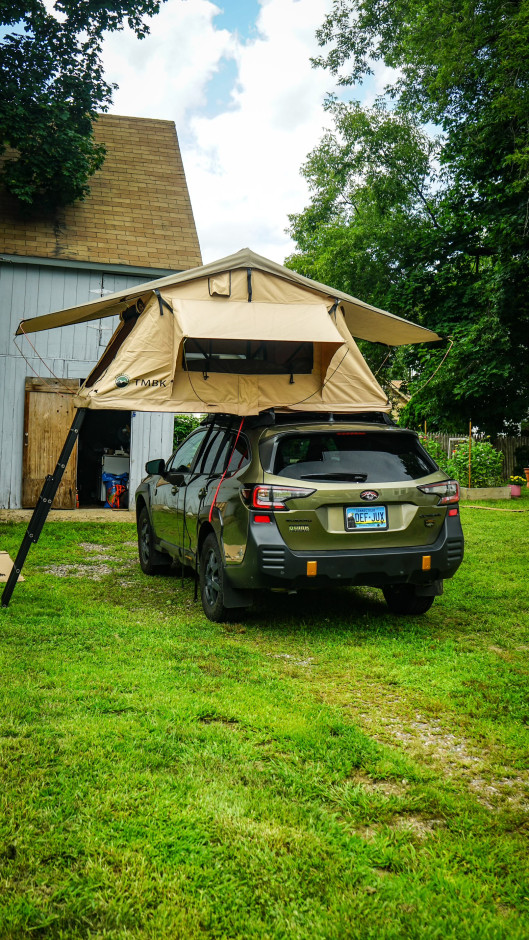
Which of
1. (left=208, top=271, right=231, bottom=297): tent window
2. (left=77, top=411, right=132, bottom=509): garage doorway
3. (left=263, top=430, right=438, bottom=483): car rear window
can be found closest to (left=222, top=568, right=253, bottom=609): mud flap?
(left=263, top=430, right=438, bottom=483): car rear window

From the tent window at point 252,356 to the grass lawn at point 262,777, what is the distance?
7.77 feet

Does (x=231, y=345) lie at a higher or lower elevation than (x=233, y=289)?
lower

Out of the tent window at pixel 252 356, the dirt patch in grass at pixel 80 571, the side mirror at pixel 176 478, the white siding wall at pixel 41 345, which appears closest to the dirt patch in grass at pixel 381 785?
the side mirror at pixel 176 478

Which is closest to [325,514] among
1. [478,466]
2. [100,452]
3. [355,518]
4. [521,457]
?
[355,518]

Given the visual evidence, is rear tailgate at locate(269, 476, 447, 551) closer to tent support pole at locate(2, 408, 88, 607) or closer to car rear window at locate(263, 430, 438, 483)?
car rear window at locate(263, 430, 438, 483)

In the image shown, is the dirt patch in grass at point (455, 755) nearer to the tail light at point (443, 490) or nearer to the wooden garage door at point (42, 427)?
the tail light at point (443, 490)

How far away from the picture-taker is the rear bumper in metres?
5.77

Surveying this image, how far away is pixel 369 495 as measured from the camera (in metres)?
5.92

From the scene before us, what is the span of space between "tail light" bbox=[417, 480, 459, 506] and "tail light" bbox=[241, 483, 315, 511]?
93 cm

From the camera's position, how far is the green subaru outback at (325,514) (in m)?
5.82

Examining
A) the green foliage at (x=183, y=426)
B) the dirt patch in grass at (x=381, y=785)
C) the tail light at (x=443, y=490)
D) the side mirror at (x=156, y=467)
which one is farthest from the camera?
the green foliage at (x=183, y=426)

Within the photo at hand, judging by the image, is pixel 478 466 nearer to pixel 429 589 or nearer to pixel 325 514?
pixel 429 589

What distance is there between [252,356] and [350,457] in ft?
6.83

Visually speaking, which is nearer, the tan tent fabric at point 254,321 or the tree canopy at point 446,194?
the tan tent fabric at point 254,321
